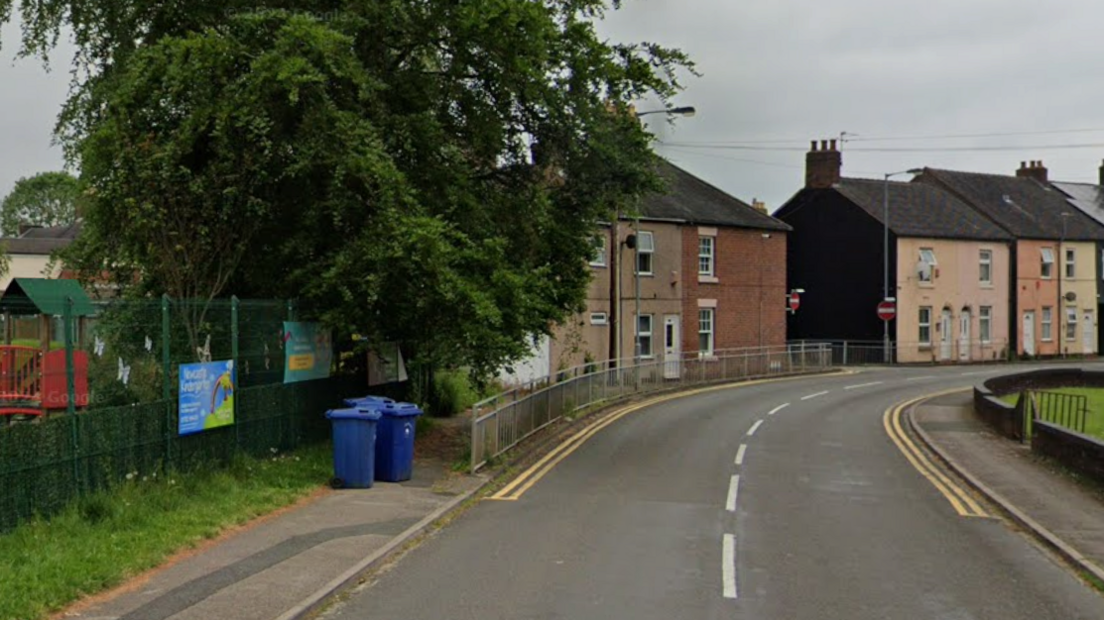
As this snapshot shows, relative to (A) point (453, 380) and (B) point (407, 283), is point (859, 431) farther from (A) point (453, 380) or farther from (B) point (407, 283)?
(B) point (407, 283)

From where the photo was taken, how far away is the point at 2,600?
27.0ft

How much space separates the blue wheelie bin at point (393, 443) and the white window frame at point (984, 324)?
46.3m

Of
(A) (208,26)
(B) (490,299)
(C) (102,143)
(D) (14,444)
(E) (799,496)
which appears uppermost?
(A) (208,26)

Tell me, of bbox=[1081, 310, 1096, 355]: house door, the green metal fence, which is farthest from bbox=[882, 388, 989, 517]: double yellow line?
bbox=[1081, 310, 1096, 355]: house door

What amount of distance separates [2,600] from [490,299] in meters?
9.56

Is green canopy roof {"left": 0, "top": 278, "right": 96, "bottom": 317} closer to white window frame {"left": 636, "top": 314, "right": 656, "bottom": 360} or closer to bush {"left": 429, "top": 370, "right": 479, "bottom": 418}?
bush {"left": 429, "top": 370, "right": 479, "bottom": 418}

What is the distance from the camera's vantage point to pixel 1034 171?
222ft

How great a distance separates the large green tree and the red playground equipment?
1.72 metres

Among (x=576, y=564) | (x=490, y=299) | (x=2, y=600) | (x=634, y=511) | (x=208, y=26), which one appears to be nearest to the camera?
(x=2, y=600)

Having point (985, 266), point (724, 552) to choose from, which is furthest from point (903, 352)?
point (724, 552)

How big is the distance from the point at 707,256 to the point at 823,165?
46.0 ft

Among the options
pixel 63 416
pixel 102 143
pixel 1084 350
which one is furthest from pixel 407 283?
pixel 1084 350

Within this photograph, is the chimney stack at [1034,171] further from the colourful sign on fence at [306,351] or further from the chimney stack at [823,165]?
the colourful sign on fence at [306,351]

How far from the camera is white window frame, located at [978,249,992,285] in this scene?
182ft
